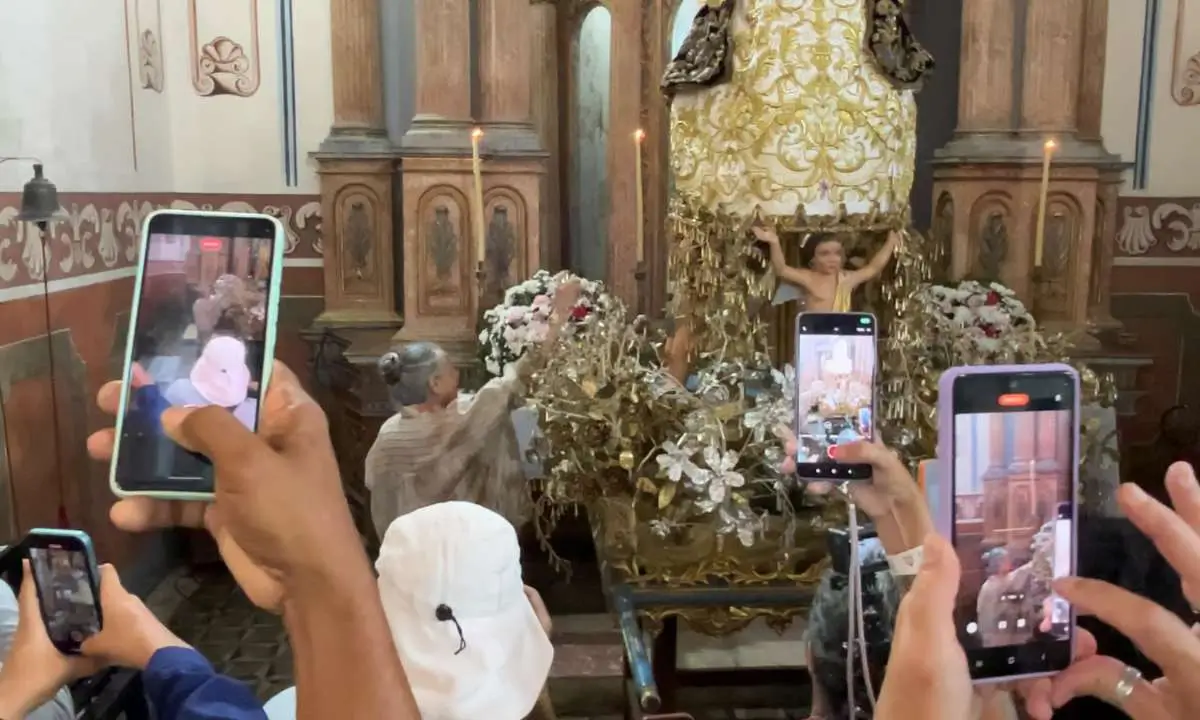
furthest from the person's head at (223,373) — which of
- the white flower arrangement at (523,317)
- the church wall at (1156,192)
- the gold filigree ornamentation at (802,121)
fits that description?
the church wall at (1156,192)

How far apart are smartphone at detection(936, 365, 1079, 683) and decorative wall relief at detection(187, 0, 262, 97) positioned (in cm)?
383

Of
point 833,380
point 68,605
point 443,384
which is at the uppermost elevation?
point 833,380

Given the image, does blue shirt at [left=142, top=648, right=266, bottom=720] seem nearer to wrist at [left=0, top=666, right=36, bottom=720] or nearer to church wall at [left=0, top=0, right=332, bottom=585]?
wrist at [left=0, top=666, right=36, bottom=720]

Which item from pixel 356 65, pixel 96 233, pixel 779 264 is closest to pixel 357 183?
pixel 356 65

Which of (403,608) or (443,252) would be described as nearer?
(403,608)

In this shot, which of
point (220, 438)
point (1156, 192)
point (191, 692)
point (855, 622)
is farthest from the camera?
point (1156, 192)

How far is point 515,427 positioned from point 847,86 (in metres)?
1.21

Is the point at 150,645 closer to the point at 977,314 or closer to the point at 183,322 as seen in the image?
the point at 183,322

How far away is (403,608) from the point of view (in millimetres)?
1130

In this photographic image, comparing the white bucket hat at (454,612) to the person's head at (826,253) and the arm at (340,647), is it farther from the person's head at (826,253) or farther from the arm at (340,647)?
the person's head at (826,253)

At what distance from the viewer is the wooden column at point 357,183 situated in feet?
13.3

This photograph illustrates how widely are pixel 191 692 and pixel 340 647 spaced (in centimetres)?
28

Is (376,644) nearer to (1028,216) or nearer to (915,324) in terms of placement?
(915,324)

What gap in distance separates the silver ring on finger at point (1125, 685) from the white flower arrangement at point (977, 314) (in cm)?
205
